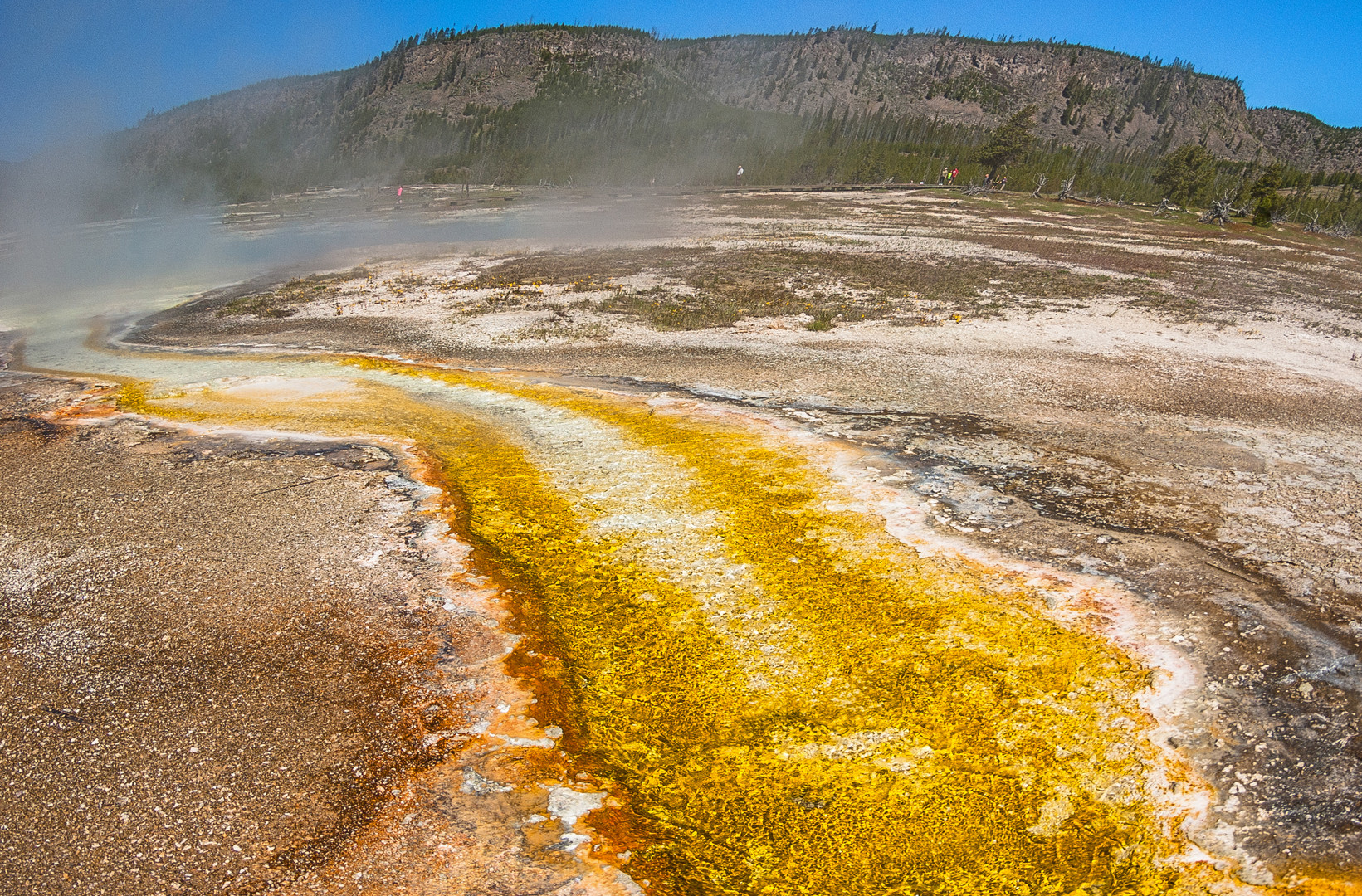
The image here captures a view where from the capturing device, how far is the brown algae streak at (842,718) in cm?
354

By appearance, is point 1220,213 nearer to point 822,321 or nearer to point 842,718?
point 822,321

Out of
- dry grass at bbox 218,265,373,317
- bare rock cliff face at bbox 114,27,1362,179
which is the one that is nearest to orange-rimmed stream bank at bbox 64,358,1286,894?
dry grass at bbox 218,265,373,317

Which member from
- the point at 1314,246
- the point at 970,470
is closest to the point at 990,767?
the point at 970,470

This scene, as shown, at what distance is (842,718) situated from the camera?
4.39 m

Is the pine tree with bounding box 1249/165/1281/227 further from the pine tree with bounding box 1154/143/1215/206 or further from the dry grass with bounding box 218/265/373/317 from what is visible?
the dry grass with bounding box 218/265/373/317

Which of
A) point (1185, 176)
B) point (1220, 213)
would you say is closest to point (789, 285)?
point (1220, 213)

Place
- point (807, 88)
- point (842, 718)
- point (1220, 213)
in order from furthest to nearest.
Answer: point (807, 88)
point (1220, 213)
point (842, 718)

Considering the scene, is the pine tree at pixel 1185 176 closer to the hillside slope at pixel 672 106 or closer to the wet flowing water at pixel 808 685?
the hillside slope at pixel 672 106

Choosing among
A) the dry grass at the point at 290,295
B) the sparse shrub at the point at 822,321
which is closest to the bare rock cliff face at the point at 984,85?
the dry grass at the point at 290,295

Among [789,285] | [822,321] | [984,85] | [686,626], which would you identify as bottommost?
[686,626]

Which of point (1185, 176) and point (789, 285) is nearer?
point (789, 285)

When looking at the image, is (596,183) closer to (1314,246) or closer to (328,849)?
(1314,246)

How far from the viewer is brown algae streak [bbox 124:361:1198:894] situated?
3537mm

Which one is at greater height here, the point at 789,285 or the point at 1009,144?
the point at 1009,144
